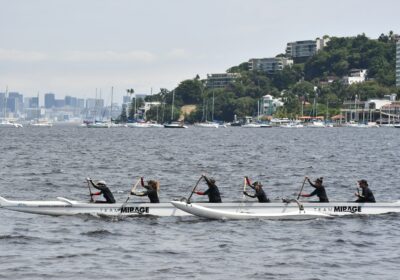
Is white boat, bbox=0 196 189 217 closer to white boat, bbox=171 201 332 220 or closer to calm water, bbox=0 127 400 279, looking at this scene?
calm water, bbox=0 127 400 279

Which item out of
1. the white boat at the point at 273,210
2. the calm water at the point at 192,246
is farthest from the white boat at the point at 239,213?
the calm water at the point at 192,246

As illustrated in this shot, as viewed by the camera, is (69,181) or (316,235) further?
(69,181)

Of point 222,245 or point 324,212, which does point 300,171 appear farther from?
point 222,245

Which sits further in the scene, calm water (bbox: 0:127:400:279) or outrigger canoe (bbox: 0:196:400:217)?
outrigger canoe (bbox: 0:196:400:217)

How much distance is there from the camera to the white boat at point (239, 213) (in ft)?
132

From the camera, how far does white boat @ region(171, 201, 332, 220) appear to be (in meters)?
40.4

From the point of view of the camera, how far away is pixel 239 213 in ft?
134

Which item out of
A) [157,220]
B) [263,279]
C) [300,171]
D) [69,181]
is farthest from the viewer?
[300,171]

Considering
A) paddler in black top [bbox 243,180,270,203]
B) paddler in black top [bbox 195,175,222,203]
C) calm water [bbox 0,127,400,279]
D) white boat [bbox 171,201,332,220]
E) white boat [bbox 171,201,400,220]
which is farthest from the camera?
paddler in black top [bbox 243,180,270,203]

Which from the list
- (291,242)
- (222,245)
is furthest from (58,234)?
(291,242)

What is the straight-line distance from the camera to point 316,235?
124ft

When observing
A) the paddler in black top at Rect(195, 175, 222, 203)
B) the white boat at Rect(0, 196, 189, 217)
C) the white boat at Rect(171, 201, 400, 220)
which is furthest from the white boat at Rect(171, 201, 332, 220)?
the white boat at Rect(0, 196, 189, 217)

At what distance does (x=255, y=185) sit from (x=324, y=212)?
3.32 m

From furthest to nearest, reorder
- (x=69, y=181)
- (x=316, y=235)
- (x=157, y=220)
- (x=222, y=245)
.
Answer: (x=69, y=181) < (x=157, y=220) < (x=316, y=235) < (x=222, y=245)
